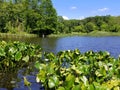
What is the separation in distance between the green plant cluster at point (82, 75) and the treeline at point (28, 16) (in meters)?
73.3

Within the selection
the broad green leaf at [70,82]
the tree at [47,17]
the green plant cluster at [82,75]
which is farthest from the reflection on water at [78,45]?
the tree at [47,17]

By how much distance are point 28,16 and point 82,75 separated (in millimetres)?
84477

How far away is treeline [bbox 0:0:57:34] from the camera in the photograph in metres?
89.4

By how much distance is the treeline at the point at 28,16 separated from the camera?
293 ft

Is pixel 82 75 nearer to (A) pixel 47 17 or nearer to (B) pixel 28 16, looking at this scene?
(A) pixel 47 17

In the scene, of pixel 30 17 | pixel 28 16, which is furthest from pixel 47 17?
pixel 28 16

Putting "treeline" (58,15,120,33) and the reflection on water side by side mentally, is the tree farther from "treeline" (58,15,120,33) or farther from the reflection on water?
"treeline" (58,15,120,33)

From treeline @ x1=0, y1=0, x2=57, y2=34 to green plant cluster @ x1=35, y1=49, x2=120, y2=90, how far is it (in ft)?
241

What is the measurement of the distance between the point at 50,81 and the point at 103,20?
177478 millimetres

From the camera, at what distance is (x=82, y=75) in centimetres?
1235

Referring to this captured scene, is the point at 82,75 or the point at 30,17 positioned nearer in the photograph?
the point at 82,75

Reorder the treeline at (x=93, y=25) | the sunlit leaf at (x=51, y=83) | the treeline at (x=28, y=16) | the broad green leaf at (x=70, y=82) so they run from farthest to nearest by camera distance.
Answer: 1. the treeline at (x=93, y=25)
2. the treeline at (x=28, y=16)
3. the sunlit leaf at (x=51, y=83)
4. the broad green leaf at (x=70, y=82)

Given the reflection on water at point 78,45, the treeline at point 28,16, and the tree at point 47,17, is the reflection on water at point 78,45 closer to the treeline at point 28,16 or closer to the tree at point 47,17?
the treeline at point 28,16

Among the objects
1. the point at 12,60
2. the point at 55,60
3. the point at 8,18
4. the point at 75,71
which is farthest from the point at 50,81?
the point at 8,18
